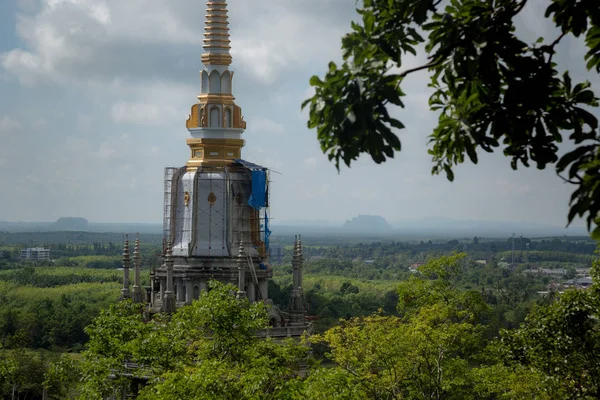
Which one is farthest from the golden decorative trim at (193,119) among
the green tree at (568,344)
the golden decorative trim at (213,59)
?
the green tree at (568,344)

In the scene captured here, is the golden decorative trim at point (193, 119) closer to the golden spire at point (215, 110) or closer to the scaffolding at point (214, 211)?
the golden spire at point (215, 110)

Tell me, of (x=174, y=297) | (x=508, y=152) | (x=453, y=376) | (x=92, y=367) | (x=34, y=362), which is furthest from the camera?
(x=34, y=362)

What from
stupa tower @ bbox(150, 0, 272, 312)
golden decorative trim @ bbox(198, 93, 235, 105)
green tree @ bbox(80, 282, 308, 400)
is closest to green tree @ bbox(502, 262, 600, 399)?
green tree @ bbox(80, 282, 308, 400)

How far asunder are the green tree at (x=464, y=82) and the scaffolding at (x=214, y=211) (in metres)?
28.6

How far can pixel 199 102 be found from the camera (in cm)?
4069

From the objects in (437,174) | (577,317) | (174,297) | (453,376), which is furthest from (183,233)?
(437,174)

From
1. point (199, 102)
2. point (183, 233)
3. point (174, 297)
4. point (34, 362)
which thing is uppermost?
point (199, 102)

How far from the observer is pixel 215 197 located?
40.0 meters

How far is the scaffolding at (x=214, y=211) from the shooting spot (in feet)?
131

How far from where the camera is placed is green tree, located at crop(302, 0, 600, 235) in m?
10.8

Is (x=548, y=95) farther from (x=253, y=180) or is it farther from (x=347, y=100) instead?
(x=253, y=180)

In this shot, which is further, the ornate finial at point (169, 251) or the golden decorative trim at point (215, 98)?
the golden decorative trim at point (215, 98)

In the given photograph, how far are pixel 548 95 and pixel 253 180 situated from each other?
29.0 m

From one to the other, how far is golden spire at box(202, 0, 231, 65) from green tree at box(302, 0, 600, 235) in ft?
97.6
